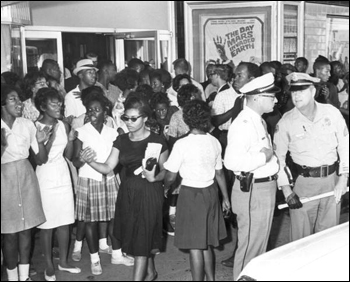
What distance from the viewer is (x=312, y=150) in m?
4.52

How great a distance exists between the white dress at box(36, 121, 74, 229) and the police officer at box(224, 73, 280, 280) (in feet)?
4.51

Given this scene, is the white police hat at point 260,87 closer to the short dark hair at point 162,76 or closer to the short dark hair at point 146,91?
the short dark hair at point 146,91

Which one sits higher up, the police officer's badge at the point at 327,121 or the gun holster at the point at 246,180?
the police officer's badge at the point at 327,121

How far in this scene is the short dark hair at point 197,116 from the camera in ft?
13.7

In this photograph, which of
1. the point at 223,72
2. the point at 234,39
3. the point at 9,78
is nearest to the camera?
the point at 9,78

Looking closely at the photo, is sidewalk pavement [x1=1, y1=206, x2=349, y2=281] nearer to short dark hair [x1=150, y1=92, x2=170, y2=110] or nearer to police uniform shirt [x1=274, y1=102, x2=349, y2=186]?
police uniform shirt [x1=274, y1=102, x2=349, y2=186]

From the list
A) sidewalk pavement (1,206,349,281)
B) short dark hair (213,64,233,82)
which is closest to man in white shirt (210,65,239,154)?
short dark hair (213,64,233,82)

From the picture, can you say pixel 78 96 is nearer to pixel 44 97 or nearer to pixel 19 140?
pixel 44 97

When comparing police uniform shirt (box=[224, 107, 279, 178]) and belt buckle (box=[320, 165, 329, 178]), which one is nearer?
police uniform shirt (box=[224, 107, 279, 178])

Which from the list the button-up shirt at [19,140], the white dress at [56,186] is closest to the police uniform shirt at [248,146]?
the white dress at [56,186]

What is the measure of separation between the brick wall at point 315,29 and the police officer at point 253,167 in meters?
7.55

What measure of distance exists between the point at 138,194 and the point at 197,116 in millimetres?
741

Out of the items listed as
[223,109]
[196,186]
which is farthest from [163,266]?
[223,109]

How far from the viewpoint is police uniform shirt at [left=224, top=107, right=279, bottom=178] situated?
4004 mm
